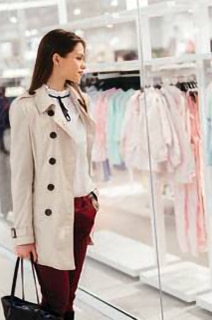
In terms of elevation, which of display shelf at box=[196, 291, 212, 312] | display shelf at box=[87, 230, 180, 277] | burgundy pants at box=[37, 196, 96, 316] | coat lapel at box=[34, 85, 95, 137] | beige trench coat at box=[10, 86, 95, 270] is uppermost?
coat lapel at box=[34, 85, 95, 137]

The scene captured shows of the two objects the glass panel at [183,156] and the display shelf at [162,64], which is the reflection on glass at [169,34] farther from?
the glass panel at [183,156]

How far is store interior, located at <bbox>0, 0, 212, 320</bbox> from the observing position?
11.1 ft

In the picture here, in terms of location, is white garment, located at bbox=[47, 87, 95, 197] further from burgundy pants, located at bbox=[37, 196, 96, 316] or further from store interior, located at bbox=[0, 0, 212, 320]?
store interior, located at bbox=[0, 0, 212, 320]

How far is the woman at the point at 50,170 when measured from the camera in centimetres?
245

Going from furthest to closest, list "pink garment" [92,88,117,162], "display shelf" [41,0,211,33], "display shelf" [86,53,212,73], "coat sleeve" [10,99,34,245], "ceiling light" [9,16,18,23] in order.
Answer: "ceiling light" [9,16,18,23] < "pink garment" [92,88,117,162] < "display shelf" [41,0,211,33] < "display shelf" [86,53,212,73] < "coat sleeve" [10,99,34,245]

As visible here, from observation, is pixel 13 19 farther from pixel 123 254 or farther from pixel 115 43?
pixel 123 254

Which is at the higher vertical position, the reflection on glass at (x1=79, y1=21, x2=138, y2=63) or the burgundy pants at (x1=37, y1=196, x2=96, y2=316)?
the reflection on glass at (x1=79, y1=21, x2=138, y2=63)

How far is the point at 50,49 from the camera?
8.11 ft

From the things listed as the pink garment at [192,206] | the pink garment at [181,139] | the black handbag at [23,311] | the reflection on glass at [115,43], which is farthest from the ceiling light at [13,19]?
the black handbag at [23,311]

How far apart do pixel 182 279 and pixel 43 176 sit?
1691 millimetres

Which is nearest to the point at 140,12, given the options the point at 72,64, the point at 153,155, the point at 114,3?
the point at 114,3

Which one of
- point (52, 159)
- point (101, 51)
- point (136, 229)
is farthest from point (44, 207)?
point (101, 51)

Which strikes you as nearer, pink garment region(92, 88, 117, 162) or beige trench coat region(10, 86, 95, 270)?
beige trench coat region(10, 86, 95, 270)

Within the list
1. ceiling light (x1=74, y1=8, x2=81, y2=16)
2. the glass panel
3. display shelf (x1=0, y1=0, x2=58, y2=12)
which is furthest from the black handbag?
display shelf (x1=0, y1=0, x2=58, y2=12)
